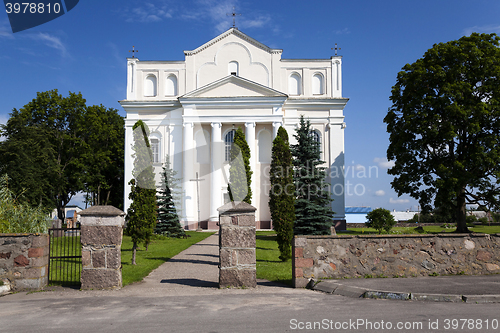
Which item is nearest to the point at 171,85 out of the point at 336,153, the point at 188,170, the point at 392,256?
the point at 188,170

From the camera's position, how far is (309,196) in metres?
19.6

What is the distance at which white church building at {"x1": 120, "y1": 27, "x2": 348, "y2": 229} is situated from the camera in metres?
33.8

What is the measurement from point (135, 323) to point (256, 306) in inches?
83.4

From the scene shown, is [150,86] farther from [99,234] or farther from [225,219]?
[225,219]

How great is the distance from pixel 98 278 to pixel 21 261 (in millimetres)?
1793

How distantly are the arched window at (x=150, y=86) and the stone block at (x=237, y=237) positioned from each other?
100ft

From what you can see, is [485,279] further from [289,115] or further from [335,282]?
[289,115]

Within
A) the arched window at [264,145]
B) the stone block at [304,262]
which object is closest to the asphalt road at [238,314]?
the stone block at [304,262]

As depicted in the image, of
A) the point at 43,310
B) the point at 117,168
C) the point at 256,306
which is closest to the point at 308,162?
the point at 256,306

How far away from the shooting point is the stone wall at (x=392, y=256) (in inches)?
335

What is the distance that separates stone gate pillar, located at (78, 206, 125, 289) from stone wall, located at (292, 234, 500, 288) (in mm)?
4049

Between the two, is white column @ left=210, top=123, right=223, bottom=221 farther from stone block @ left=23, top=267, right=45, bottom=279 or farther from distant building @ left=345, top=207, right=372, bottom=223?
distant building @ left=345, top=207, right=372, bottom=223

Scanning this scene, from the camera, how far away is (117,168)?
4078cm

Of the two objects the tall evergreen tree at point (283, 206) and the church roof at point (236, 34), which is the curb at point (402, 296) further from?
the church roof at point (236, 34)
